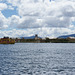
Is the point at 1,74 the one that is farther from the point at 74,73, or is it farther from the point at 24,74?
the point at 74,73

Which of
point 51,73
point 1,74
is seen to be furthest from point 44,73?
point 1,74

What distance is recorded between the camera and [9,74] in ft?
106

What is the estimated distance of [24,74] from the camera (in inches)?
1266

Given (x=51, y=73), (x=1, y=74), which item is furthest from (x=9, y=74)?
(x=51, y=73)

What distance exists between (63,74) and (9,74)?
438 inches

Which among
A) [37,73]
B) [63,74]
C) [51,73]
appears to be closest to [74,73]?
[63,74]

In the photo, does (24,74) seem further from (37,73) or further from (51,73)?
(51,73)

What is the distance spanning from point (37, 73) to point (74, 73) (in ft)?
25.9

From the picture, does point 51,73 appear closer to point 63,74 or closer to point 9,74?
point 63,74

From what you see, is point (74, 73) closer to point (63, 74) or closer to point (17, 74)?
point (63, 74)

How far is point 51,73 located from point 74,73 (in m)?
4.92

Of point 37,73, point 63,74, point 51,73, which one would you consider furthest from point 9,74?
point 63,74

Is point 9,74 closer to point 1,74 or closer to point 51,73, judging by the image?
point 1,74

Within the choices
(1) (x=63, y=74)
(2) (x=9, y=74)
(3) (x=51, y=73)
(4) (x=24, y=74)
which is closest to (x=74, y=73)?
(1) (x=63, y=74)
